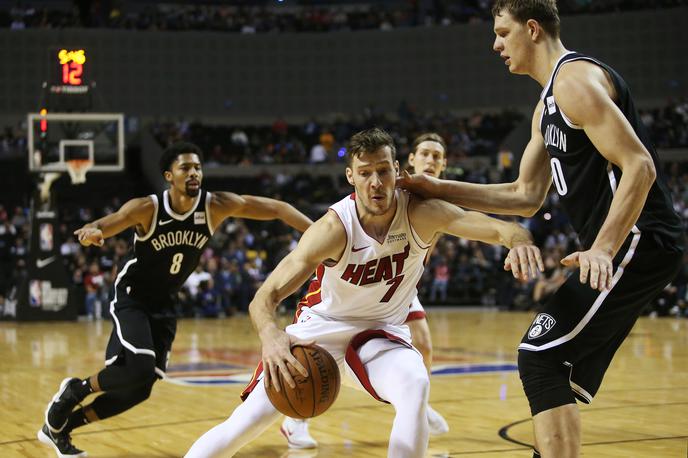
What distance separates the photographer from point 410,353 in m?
4.19

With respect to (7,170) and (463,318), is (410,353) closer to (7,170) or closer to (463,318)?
(463,318)

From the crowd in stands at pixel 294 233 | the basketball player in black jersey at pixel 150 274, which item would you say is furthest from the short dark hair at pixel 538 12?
the crowd in stands at pixel 294 233

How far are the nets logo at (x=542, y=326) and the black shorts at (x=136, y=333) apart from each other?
2.96 meters

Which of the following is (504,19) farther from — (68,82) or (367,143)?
(68,82)

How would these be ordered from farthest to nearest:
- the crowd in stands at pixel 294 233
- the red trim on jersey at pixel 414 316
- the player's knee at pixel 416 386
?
the crowd in stands at pixel 294 233
the red trim on jersey at pixel 414 316
the player's knee at pixel 416 386

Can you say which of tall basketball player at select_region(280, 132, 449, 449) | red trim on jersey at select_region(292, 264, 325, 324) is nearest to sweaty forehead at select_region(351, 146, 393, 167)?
red trim on jersey at select_region(292, 264, 325, 324)

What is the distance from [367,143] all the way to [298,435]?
2.35 m

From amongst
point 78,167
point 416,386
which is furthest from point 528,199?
point 78,167

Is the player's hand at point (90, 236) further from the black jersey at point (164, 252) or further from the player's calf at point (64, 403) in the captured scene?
the player's calf at point (64, 403)

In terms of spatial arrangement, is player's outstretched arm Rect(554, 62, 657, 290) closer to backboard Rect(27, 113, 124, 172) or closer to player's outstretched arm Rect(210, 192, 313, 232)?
player's outstretched arm Rect(210, 192, 313, 232)

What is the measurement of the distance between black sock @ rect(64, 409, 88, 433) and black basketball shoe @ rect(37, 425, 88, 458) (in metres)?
0.06

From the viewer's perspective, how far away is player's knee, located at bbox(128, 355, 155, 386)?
5.67m

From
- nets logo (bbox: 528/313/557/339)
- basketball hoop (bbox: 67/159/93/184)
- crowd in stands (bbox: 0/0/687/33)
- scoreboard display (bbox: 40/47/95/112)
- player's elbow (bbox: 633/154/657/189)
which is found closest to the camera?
player's elbow (bbox: 633/154/657/189)

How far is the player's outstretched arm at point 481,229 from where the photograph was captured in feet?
11.2
